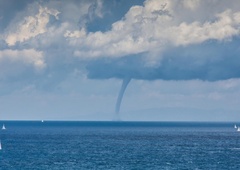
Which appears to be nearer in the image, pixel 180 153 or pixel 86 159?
pixel 86 159

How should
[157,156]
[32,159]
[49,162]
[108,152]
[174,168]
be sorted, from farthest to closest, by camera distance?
[108,152], [157,156], [32,159], [49,162], [174,168]

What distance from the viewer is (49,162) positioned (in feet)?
424

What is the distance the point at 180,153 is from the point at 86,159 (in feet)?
109

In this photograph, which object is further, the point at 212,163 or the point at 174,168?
the point at 212,163

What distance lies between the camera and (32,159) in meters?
138

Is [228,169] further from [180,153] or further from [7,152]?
[7,152]

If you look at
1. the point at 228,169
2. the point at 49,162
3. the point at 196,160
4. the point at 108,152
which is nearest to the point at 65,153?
the point at 108,152

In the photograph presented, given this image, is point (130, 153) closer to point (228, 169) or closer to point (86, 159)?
point (86, 159)

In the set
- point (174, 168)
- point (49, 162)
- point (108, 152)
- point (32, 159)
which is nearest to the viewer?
point (174, 168)

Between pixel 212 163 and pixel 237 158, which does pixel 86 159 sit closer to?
pixel 212 163

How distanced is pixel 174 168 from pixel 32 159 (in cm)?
3798

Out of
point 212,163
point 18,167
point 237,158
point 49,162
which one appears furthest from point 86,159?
point 237,158

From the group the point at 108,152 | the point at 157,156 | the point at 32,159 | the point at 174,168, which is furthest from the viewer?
the point at 108,152

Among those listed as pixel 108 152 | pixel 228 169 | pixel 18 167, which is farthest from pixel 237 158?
pixel 18 167
